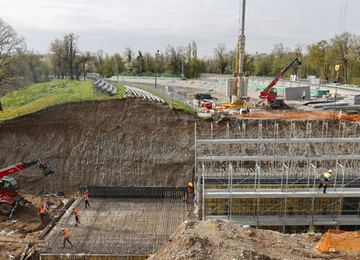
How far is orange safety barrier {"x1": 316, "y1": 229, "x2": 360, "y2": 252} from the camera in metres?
9.87

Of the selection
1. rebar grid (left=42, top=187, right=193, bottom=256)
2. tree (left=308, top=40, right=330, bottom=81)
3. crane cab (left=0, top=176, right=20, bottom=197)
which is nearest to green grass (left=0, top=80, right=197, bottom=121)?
rebar grid (left=42, top=187, right=193, bottom=256)

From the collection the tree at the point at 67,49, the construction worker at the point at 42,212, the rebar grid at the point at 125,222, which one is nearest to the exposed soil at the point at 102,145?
the construction worker at the point at 42,212

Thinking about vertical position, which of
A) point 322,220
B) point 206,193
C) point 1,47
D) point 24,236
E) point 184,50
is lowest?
point 24,236

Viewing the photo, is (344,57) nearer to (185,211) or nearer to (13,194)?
(185,211)

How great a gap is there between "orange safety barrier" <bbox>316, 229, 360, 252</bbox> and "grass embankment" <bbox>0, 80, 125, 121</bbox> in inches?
833

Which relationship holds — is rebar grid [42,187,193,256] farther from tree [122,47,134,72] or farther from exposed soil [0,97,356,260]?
tree [122,47,134,72]

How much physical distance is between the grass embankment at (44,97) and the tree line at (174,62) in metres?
2.76

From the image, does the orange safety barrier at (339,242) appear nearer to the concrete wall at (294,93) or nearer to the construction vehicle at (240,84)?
the construction vehicle at (240,84)

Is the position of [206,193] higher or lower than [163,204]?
higher

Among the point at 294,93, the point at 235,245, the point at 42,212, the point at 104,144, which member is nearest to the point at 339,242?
the point at 235,245

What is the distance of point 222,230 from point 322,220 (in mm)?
6598

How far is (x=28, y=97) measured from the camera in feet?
115

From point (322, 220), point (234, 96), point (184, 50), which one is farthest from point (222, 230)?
point (184, 50)

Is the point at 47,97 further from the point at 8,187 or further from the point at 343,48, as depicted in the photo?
the point at 343,48
